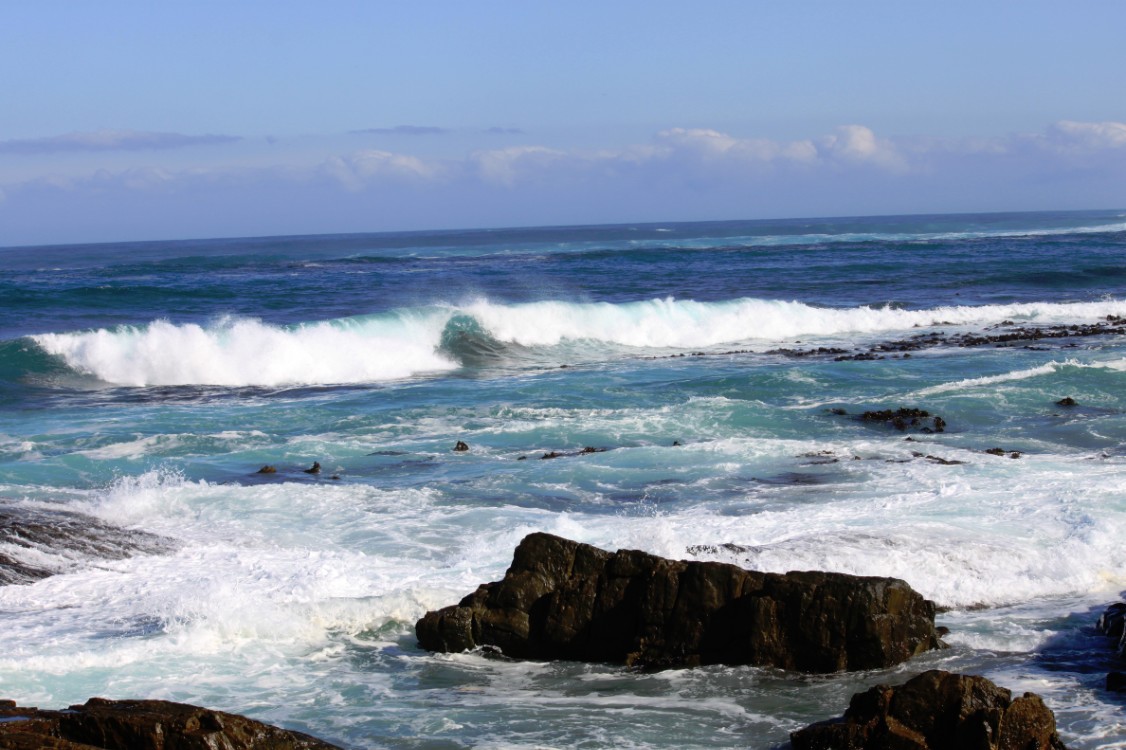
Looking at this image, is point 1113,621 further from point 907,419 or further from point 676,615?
point 907,419

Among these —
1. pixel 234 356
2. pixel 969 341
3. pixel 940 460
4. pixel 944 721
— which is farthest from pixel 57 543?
pixel 969 341

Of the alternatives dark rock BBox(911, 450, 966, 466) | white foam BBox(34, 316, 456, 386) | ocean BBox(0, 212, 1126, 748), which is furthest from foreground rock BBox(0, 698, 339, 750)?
white foam BBox(34, 316, 456, 386)

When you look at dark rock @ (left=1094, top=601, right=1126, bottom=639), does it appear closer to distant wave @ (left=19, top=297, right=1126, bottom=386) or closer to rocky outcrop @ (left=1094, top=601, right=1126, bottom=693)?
rocky outcrop @ (left=1094, top=601, right=1126, bottom=693)

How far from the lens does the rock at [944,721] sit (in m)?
6.84

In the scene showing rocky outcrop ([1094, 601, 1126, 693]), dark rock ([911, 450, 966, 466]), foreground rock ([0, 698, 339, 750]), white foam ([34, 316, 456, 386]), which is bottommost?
rocky outcrop ([1094, 601, 1126, 693])

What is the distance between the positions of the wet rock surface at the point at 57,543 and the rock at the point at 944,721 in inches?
307

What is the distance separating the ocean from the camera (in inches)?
335

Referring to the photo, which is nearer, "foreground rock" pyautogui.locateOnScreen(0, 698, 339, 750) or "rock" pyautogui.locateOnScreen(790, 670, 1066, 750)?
"foreground rock" pyautogui.locateOnScreen(0, 698, 339, 750)

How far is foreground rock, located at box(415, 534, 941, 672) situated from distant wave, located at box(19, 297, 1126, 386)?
1865 centimetres

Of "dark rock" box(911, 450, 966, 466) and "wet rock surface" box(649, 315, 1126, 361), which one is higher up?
"wet rock surface" box(649, 315, 1126, 361)

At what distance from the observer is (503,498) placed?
47.7ft

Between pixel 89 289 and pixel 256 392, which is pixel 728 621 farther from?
pixel 89 289

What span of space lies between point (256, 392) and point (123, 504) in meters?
11.5

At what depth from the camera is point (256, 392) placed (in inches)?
1004
